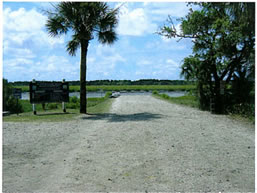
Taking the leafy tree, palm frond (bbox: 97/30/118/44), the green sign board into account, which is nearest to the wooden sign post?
the green sign board

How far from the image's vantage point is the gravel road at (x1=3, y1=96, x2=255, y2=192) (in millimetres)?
5387

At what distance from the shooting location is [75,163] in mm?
6770

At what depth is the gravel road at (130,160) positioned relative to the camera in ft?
17.7

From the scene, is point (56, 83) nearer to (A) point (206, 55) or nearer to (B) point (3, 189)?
(A) point (206, 55)

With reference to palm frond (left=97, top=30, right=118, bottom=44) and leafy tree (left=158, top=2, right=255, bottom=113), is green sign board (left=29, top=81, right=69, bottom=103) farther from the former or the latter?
leafy tree (left=158, top=2, right=255, bottom=113)

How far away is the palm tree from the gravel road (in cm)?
813

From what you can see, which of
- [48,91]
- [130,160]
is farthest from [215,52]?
[130,160]

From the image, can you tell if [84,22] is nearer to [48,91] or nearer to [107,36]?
[107,36]

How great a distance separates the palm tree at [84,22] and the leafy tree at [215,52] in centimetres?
302

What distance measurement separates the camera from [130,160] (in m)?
6.93

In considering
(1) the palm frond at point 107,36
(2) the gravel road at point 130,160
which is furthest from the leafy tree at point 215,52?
(2) the gravel road at point 130,160

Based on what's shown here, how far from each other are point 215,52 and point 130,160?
12.5 meters

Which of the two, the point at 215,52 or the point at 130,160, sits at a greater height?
the point at 215,52

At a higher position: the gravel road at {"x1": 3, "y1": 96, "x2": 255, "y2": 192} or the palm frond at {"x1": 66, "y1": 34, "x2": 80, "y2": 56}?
the palm frond at {"x1": 66, "y1": 34, "x2": 80, "y2": 56}
